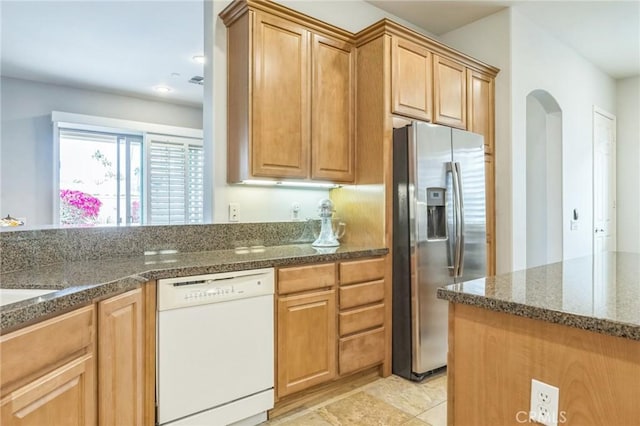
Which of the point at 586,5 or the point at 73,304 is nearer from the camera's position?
the point at 73,304

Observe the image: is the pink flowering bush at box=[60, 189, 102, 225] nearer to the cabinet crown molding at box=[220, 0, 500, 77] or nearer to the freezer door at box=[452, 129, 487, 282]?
the cabinet crown molding at box=[220, 0, 500, 77]

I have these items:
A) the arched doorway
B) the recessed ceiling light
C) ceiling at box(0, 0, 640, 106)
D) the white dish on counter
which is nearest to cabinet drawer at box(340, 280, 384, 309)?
the white dish on counter

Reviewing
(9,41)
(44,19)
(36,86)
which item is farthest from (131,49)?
(36,86)

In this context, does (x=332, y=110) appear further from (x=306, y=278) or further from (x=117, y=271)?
(x=117, y=271)

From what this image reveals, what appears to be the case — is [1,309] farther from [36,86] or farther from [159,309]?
[36,86]

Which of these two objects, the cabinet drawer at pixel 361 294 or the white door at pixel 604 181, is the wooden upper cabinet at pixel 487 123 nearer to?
the cabinet drawer at pixel 361 294

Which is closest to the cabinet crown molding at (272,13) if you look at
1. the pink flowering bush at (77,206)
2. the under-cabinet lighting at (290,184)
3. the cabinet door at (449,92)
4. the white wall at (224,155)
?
the white wall at (224,155)

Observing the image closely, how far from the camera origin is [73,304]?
120cm

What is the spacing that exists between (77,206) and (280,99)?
4038 millimetres

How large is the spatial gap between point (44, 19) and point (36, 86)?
1925 mm

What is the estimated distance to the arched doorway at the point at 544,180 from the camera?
156 inches

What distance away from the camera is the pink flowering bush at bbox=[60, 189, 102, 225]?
16.4ft

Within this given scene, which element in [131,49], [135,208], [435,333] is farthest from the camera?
[135,208]

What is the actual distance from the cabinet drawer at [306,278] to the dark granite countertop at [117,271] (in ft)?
0.14
